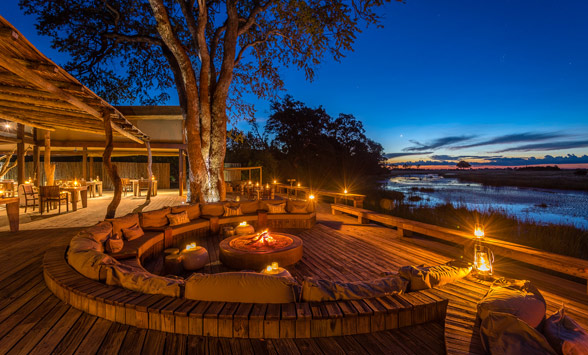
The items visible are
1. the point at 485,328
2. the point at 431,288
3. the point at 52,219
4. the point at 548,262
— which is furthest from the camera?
the point at 52,219

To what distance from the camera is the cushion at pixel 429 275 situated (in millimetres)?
2457

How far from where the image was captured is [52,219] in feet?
23.8

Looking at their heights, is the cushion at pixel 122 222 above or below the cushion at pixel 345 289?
above

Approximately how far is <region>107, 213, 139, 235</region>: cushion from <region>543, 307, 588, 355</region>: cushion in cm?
525

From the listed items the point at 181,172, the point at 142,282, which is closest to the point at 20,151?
the point at 181,172

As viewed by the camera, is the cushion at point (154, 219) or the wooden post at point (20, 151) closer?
the cushion at point (154, 219)

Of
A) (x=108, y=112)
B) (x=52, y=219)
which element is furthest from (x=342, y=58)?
(x=52, y=219)

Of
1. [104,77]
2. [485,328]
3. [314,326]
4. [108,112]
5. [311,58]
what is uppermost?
[311,58]

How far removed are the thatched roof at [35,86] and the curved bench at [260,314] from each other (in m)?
3.07

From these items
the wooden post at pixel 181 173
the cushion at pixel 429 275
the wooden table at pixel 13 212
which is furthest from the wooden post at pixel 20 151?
the cushion at pixel 429 275

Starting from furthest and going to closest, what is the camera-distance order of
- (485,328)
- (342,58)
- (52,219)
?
(342,58), (52,219), (485,328)

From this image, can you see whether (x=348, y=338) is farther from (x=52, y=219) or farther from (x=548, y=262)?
(x=52, y=219)

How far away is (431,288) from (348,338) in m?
0.99

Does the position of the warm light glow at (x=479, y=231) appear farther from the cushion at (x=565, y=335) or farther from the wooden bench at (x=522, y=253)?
the cushion at (x=565, y=335)
